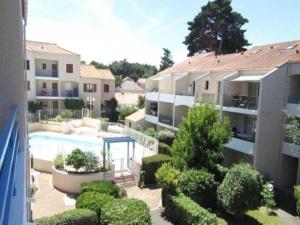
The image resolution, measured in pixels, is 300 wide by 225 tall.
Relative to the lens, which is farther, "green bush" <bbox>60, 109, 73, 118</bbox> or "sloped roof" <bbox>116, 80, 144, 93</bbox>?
"sloped roof" <bbox>116, 80, 144, 93</bbox>

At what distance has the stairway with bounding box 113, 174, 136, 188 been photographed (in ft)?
74.4

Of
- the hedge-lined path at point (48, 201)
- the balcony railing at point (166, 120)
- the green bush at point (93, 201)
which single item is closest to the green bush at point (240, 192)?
the green bush at point (93, 201)

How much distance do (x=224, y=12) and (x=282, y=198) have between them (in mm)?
40552

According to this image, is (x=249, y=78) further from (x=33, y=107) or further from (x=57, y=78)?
(x=57, y=78)

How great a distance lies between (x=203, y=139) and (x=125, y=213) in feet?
27.4

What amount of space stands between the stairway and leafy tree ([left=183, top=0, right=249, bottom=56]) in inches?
1452

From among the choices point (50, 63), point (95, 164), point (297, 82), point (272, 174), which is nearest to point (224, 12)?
point (50, 63)

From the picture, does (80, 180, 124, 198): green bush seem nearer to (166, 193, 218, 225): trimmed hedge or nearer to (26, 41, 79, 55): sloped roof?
(166, 193, 218, 225): trimmed hedge

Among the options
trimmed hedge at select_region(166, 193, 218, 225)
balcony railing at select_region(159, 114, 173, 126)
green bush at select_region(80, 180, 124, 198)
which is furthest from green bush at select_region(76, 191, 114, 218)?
balcony railing at select_region(159, 114, 173, 126)

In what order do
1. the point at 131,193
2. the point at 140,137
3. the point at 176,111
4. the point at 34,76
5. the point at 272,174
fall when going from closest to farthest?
the point at 131,193
the point at 272,174
the point at 140,137
the point at 176,111
the point at 34,76

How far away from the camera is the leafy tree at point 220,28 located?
53.4 meters

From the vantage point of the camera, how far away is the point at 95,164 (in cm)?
2212

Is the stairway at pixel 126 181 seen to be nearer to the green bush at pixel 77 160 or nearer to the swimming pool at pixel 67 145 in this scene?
the green bush at pixel 77 160

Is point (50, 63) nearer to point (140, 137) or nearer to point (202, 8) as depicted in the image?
point (140, 137)
